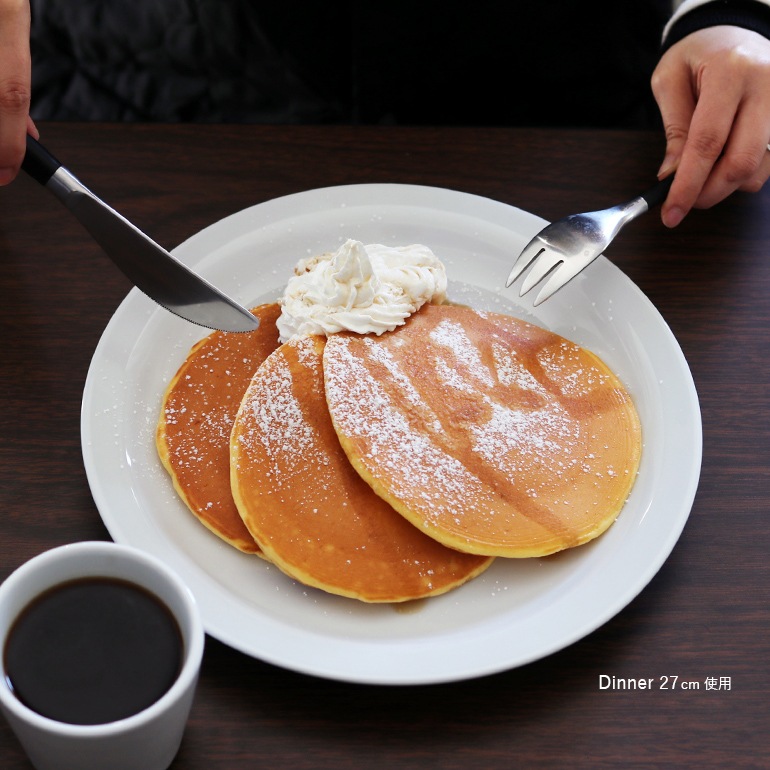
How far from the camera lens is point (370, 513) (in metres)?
1.07

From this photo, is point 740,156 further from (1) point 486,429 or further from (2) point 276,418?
(2) point 276,418

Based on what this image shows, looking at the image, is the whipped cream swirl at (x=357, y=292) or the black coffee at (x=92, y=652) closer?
Result: the black coffee at (x=92, y=652)

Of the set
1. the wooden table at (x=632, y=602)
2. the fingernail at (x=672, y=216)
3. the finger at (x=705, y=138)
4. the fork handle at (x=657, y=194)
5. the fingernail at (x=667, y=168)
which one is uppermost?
the finger at (x=705, y=138)

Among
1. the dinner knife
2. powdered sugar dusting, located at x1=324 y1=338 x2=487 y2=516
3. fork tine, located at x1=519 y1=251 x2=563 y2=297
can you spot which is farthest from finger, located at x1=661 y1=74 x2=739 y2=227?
the dinner knife

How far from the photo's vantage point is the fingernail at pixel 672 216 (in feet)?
4.59

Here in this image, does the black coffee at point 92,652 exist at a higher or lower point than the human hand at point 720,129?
lower

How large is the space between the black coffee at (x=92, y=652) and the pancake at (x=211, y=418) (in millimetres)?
266

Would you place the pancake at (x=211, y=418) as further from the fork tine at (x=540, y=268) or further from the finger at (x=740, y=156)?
the finger at (x=740, y=156)

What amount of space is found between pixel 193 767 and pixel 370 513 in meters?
0.36

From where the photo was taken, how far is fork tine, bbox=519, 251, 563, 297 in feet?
4.33

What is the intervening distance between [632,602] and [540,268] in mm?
552

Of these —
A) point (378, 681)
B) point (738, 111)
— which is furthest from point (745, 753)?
point (738, 111)

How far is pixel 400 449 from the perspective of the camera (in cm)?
109

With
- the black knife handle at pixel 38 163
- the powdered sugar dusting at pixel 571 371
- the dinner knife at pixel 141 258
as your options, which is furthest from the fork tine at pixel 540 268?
the black knife handle at pixel 38 163
